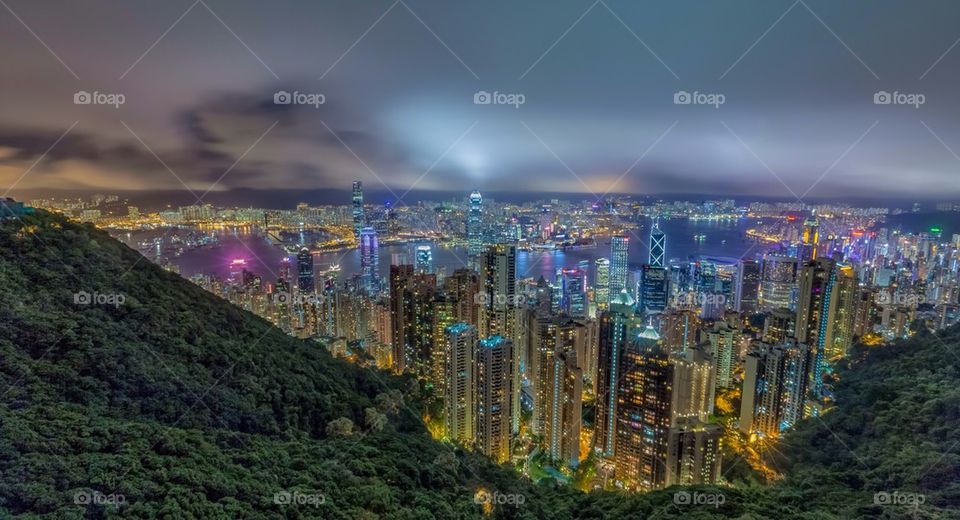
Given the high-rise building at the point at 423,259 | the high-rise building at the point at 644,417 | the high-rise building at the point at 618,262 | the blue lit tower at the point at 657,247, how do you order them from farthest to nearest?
the blue lit tower at the point at 657,247 < the high-rise building at the point at 618,262 < the high-rise building at the point at 423,259 < the high-rise building at the point at 644,417

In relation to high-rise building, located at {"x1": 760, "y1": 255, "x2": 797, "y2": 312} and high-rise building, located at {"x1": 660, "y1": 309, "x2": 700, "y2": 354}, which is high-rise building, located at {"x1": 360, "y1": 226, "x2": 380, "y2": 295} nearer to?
high-rise building, located at {"x1": 660, "y1": 309, "x2": 700, "y2": 354}

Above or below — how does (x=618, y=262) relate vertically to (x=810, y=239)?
below

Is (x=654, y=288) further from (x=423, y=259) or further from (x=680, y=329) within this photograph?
(x=423, y=259)

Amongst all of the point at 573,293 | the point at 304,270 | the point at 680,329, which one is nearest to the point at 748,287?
the point at 573,293

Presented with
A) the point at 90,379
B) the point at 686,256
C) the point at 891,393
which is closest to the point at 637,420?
the point at 891,393

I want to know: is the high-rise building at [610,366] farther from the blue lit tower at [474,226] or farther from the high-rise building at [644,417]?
the blue lit tower at [474,226]

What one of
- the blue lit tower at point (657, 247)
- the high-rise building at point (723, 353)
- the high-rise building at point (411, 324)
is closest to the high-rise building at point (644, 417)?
the high-rise building at point (723, 353)

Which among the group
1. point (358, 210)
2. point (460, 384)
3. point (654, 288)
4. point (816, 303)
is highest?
point (358, 210)

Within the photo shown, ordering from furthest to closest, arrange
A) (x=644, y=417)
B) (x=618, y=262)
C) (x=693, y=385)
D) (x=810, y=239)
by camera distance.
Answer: (x=810, y=239) → (x=618, y=262) → (x=693, y=385) → (x=644, y=417)
